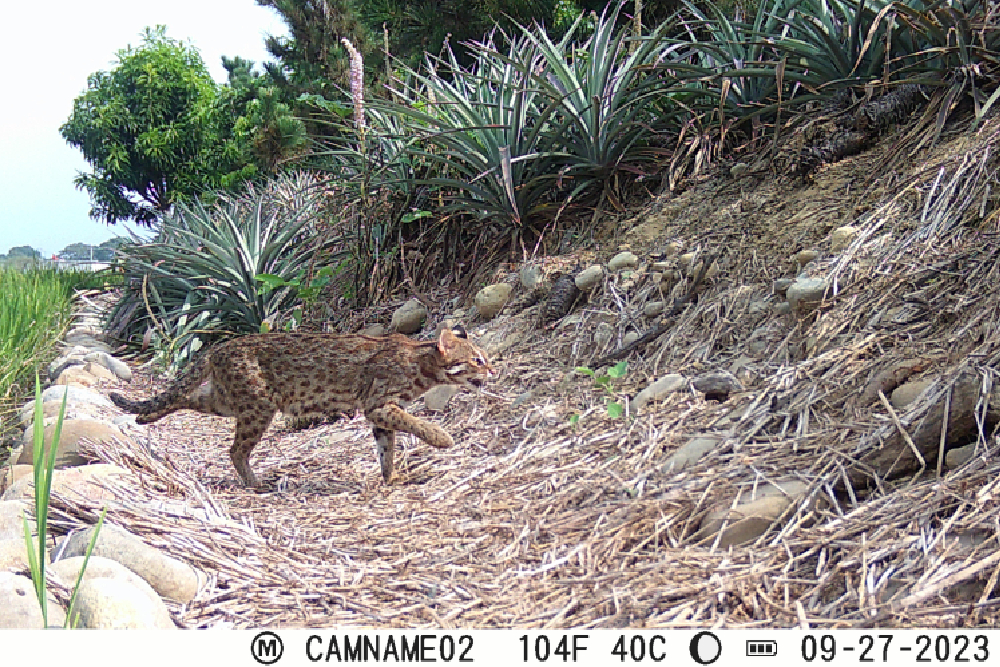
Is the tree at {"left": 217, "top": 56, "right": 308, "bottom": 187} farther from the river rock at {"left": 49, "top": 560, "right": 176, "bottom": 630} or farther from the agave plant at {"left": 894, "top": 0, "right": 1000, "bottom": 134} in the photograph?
the river rock at {"left": 49, "top": 560, "right": 176, "bottom": 630}

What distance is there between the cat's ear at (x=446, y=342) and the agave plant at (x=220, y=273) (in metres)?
2.83

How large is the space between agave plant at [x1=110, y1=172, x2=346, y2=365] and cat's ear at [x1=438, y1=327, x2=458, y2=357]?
2.83 metres

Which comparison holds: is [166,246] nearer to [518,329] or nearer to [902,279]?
[518,329]

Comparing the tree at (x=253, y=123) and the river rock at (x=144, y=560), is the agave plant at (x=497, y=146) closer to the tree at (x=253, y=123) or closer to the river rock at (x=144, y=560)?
the river rock at (x=144, y=560)

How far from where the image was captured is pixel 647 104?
18.3ft

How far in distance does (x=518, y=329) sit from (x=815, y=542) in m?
2.73

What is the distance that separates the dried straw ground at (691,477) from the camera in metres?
2.27

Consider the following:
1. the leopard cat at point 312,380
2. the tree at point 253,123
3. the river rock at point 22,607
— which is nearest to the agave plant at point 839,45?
the leopard cat at point 312,380

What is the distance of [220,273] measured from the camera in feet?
21.3

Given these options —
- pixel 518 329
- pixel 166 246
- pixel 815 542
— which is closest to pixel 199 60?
pixel 166 246

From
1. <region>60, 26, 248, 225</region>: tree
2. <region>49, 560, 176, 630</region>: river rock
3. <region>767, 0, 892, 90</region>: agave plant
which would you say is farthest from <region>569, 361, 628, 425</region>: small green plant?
<region>60, 26, 248, 225</region>: tree

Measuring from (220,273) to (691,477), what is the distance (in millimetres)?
4639

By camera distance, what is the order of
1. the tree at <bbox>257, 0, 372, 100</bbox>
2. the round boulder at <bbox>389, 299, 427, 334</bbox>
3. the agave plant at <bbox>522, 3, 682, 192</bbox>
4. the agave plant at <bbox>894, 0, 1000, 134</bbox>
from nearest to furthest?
the agave plant at <bbox>894, 0, 1000, 134</bbox> → the agave plant at <bbox>522, 3, 682, 192</bbox> → the round boulder at <bbox>389, 299, 427, 334</bbox> → the tree at <bbox>257, 0, 372, 100</bbox>

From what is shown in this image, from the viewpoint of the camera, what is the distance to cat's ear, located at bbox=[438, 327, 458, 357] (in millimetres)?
3623
